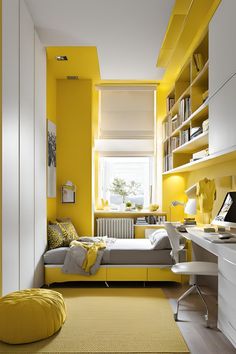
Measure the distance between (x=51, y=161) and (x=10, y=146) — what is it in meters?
2.11

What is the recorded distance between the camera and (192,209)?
13.8 ft

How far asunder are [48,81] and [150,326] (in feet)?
12.2

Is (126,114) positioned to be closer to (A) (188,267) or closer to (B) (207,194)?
(B) (207,194)

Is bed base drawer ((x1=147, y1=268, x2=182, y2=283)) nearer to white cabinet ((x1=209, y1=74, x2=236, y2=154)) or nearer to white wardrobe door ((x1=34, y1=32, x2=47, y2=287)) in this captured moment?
white wardrobe door ((x1=34, y1=32, x2=47, y2=287))

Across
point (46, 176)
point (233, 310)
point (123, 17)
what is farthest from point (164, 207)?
point (233, 310)

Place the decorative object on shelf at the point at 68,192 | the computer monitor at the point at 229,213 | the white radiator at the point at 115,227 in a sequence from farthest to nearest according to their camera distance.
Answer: the white radiator at the point at 115,227 < the decorative object on shelf at the point at 68,192 < the computer monitor at the point at 229,213

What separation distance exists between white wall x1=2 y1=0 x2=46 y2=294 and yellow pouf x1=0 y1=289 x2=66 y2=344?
10.5 inches

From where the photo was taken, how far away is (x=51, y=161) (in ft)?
17.3

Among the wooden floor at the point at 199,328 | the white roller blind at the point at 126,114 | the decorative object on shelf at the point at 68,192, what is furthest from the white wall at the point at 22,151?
the white roller blind at the point at 126,114

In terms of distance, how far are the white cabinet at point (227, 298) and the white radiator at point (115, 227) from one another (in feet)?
11.2

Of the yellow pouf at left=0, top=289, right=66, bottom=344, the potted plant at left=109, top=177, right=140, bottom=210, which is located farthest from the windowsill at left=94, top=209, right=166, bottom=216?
the yellow pouf at left=0, top=289, right=66, bottom=344

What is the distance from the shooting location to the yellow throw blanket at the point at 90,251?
4.53 meters

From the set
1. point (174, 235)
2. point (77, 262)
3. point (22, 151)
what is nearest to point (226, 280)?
point (174, 235)

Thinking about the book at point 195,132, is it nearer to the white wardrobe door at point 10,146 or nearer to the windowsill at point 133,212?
the white wardrobe door at point 10,146
